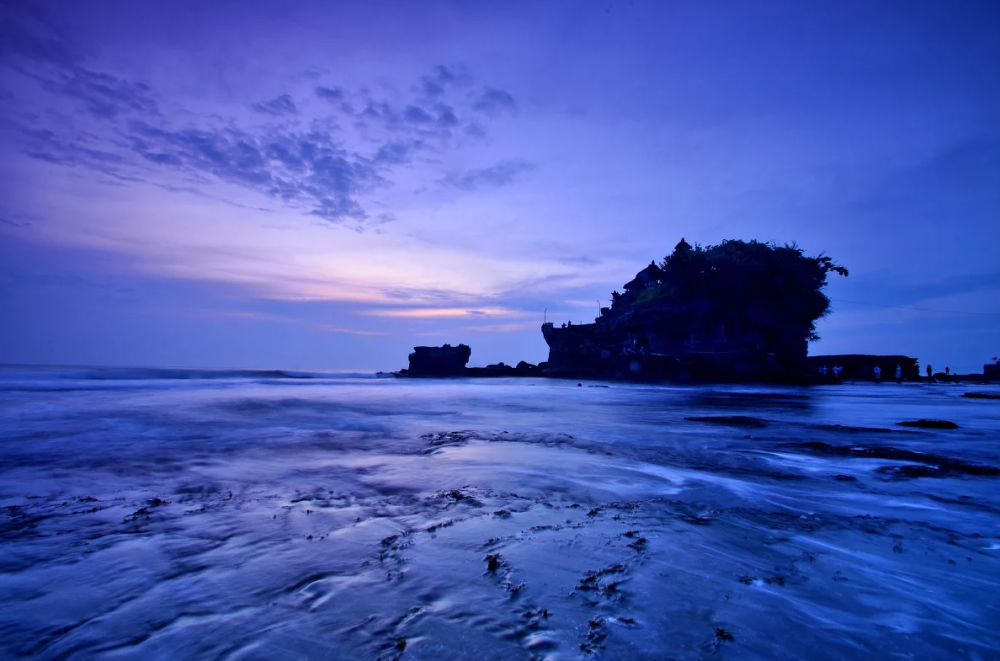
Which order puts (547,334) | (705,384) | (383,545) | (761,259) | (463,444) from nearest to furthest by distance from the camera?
(383,545)
(463,444)
(705,384)
(761,259)
(547,334)

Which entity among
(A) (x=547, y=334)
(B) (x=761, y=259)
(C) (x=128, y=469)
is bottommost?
(C) (x=128, y=469)

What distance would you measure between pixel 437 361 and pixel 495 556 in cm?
6617

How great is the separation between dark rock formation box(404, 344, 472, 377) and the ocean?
203 feet

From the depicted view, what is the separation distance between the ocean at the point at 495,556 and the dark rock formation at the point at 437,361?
61813mm

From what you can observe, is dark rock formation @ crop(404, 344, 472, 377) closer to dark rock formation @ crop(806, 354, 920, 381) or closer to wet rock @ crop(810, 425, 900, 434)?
dark rock formation @ crop(806, 354, 920, 381)

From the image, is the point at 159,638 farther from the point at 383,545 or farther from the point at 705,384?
the point at 705,384

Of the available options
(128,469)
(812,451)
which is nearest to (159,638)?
(128,469)

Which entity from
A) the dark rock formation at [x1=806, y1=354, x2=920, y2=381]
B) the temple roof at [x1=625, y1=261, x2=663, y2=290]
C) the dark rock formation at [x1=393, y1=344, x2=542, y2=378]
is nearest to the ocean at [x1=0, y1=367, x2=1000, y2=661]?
the temple roof at [x1=625, y1=261, x2=663, y2=290]

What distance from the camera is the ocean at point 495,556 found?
1.94 metres

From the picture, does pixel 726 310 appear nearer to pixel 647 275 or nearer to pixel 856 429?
pixel 647 275

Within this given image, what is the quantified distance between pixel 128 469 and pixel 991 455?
11.3 metres

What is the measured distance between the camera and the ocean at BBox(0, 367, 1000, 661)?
194 cm

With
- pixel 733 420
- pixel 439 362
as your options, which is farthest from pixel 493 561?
pixel 439 362

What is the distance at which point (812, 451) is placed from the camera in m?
6.88
